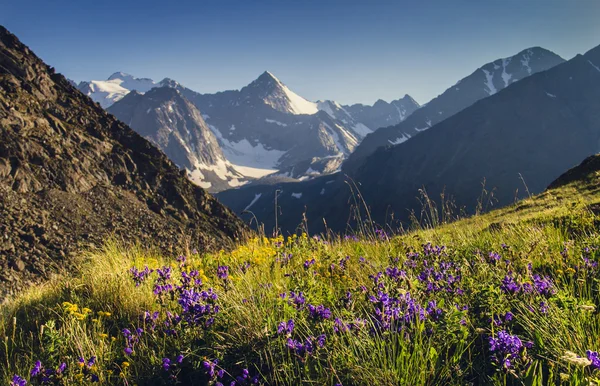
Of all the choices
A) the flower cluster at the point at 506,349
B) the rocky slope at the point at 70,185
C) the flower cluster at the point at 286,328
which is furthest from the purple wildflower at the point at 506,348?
the rocky slope at the point at 70,185

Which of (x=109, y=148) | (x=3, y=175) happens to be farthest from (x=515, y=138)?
(x=3, y=175)

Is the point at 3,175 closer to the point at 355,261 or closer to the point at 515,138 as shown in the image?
the point at 355,261

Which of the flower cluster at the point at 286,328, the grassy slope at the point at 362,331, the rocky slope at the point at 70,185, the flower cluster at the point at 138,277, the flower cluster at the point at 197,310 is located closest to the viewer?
the grassy slope at the point at 362,331

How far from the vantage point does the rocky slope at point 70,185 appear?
996 inches

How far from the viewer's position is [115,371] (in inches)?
135

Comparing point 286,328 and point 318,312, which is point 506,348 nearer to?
point 318,312

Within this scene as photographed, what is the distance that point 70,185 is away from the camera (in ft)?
113

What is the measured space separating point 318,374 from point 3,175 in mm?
37278

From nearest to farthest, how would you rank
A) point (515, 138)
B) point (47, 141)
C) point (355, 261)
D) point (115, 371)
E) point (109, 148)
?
point (115, 371)
point (355, 261)
point (47, 141)
point (109, 148)
point (515, 138)

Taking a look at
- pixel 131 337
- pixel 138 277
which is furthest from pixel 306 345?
pixel 138 277

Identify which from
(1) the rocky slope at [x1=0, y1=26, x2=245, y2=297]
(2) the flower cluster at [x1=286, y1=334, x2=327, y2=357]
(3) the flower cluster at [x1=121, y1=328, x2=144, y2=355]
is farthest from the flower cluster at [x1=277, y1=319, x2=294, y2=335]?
(1) the rocky slope at [x1=0, y1=26, x2=245, y2=297]

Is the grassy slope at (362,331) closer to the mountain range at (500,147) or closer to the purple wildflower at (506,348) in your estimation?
the purple wildflower at (506,348)

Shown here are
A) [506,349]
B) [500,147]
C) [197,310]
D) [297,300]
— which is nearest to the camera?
[506,349]

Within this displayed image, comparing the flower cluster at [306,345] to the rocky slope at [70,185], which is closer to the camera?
the flower cluster at [306,345]
